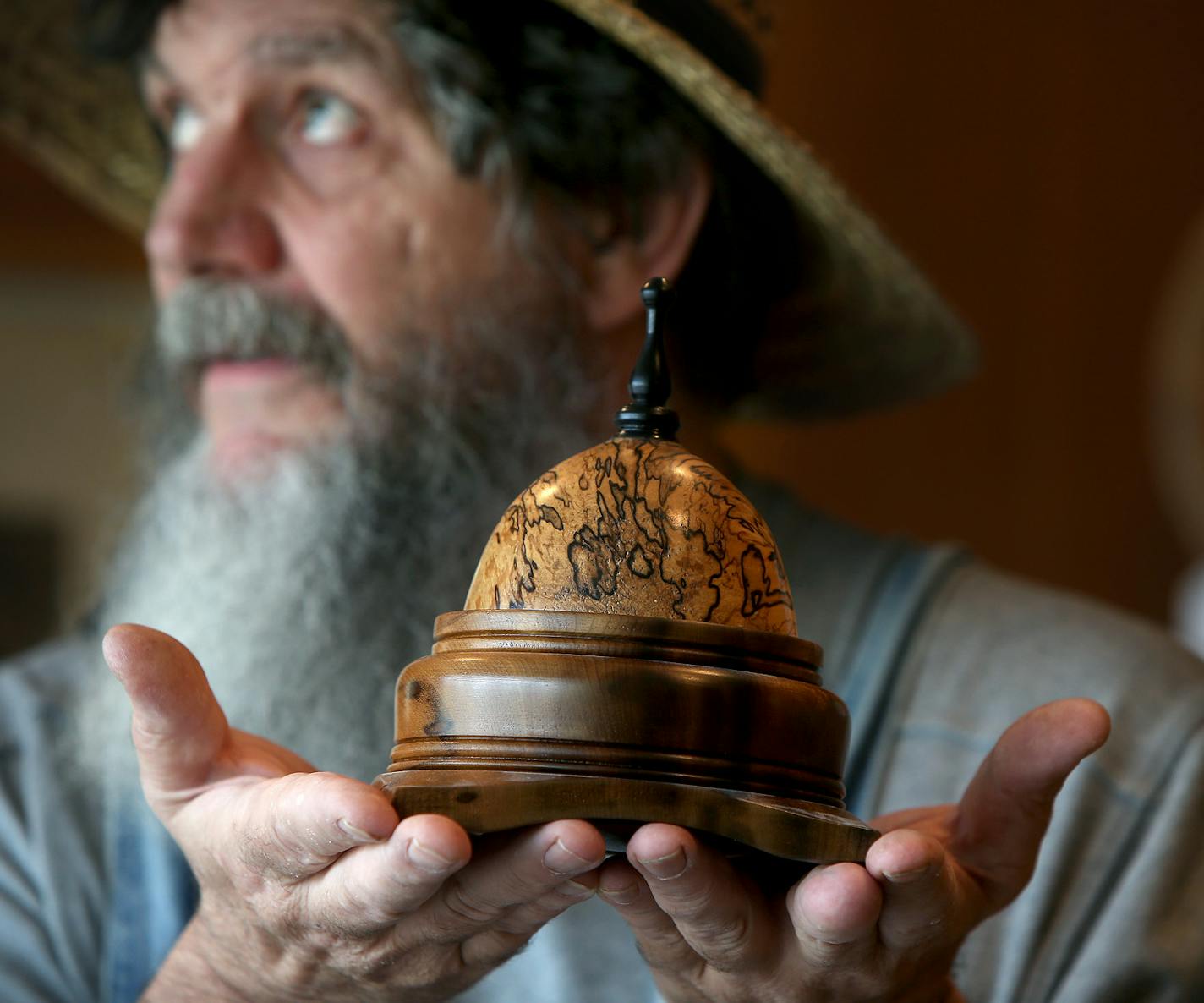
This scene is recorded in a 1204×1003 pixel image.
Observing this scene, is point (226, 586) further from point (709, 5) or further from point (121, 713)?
point (709, 5)

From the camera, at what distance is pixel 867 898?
2.21 ft

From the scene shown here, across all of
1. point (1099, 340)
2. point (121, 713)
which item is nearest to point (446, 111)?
point (121, 713)

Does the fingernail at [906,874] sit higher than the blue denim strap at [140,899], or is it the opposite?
the fingernail at [906,874]

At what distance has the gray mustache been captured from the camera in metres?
1.33

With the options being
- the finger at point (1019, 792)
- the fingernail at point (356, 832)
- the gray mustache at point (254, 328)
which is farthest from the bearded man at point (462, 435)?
the fingernail at point (356, 832)

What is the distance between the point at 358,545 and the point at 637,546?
26.2 inches

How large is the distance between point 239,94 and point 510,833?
0.95 meters

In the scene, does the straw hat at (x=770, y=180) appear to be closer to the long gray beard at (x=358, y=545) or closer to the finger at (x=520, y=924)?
the long gray beard at (x=358, y=545)

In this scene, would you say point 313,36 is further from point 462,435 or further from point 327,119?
point 462,435

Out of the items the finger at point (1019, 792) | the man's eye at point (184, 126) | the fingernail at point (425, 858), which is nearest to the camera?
the fingernail at point (425, 858)

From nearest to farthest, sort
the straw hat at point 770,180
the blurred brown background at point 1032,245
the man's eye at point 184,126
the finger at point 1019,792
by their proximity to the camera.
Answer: the finger at point 1019,792, the straw hat at point 770,180, the man's eye at point 184,126, the blurred brown background at point 1032,245

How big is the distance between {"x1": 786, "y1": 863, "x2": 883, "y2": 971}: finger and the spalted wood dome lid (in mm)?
129

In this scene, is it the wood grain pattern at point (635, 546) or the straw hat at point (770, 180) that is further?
the straw hat at point (770, 180)

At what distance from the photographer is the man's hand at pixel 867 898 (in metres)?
0.67
